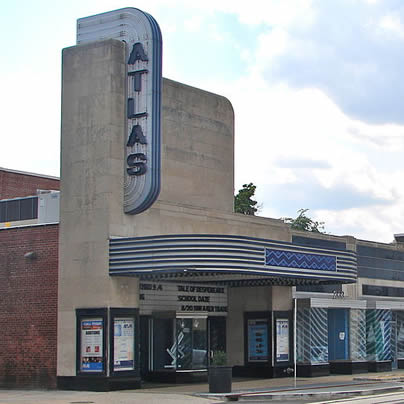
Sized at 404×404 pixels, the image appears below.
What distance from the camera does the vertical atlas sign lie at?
32188mm

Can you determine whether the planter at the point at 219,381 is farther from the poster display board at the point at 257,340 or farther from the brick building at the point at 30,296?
the poster display board at the point at 257,340

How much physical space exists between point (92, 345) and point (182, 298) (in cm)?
605

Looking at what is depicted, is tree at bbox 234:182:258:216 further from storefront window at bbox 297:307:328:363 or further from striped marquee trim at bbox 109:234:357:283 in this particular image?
striped marquee trim at bbox 109:234:357:283

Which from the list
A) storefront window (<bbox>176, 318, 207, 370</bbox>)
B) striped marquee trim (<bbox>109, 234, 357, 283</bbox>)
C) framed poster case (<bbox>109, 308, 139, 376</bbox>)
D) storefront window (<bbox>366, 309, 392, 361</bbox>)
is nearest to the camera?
striped marquee trim (<bbox>109, 234, 357, 283</bbox>)

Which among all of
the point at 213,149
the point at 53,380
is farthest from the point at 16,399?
the point at 213,149

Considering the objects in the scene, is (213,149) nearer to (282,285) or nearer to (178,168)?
(178,168)

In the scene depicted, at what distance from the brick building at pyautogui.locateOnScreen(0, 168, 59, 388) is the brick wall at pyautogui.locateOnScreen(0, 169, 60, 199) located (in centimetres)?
1543

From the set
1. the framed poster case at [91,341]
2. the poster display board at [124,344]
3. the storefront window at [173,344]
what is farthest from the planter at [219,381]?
the storefront window at [173,344]

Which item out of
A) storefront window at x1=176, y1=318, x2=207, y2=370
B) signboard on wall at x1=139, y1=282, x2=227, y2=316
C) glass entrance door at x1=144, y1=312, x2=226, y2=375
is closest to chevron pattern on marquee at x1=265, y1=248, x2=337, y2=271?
glass entrance door at x1=144, y1=312, x2=226, y2=375

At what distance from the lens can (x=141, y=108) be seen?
32625 mm

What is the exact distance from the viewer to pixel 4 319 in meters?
34.4

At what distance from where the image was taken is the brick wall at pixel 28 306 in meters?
32.9

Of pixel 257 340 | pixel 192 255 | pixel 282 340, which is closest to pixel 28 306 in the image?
pixel 192 255

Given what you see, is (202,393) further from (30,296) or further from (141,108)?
(141,108)
